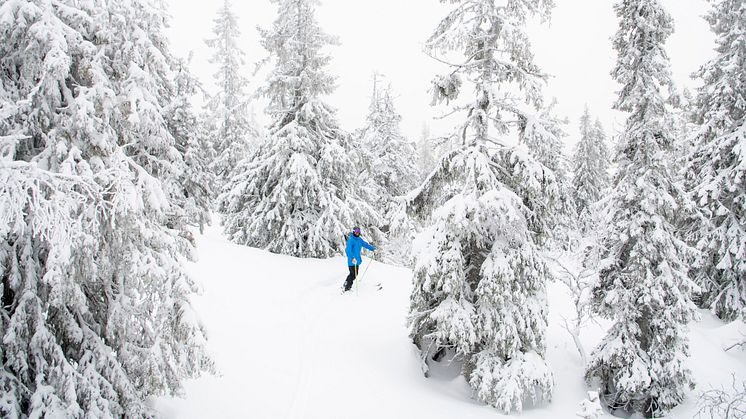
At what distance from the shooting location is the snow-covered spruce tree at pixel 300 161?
17359mm

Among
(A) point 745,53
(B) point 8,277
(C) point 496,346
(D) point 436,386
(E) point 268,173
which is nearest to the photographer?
(B) point 8,277

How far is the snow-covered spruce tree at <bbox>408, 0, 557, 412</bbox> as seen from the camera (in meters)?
9.65

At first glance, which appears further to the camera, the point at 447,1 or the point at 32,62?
the point at 447,1

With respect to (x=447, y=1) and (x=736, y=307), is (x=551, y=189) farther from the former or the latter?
(x=736, y=307)

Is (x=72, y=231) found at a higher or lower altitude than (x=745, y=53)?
lower

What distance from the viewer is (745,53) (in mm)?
16938

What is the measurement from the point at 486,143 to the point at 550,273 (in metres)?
3.37

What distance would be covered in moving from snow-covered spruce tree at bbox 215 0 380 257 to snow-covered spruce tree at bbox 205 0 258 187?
10.5 m

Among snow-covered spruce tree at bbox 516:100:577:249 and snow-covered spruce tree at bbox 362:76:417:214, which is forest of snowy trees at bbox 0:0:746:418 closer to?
snow-covered spruce tree at bbox 516:100:577:249

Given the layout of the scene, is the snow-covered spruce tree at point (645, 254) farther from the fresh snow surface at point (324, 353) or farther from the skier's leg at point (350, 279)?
the skier's leg at point (350, 279)

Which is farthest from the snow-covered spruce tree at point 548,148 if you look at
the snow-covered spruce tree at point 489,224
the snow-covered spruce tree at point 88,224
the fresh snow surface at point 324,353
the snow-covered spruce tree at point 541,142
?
the snow-covered spruce tree at point 88,224

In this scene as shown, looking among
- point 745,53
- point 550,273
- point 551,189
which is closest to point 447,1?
point 551,189

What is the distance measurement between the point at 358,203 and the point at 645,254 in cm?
1045

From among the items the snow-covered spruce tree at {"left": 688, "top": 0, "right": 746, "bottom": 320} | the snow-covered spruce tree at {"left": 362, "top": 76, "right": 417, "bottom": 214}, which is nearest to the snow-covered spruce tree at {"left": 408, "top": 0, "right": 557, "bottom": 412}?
the snow-covered spruce tree at {"left": 688, "top": 0, "right": 746, "bottom": 320}
